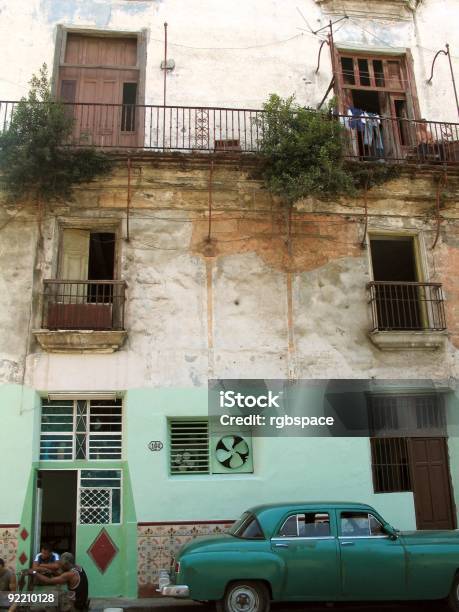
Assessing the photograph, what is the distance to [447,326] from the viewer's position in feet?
40.0

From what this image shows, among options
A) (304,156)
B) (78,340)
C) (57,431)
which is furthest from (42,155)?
(57,431)

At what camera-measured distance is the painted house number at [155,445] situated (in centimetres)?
1094

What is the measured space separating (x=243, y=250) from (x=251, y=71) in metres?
4.37

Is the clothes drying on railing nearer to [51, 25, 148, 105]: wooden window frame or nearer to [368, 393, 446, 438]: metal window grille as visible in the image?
[51, 25, 148, 105]: wooden window frame

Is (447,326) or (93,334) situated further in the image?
(447,326)

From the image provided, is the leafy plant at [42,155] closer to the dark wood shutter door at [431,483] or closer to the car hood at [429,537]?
the dark wood shutter door at [431,483]

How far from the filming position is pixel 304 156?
464 inches

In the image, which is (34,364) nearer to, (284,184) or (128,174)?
(128,174)

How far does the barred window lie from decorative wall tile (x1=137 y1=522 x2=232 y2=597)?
4.88 ft

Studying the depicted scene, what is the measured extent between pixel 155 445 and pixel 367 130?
7.83m

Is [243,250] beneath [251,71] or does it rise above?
beneath

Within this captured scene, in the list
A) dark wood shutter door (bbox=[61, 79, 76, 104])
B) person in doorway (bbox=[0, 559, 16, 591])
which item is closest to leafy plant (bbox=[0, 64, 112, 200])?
dark wood shutter door (bbox=[61, 79, 76, 104])

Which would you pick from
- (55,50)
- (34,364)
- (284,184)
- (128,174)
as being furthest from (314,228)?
(55,50)

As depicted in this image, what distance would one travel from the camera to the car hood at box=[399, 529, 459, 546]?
846 centimetres
